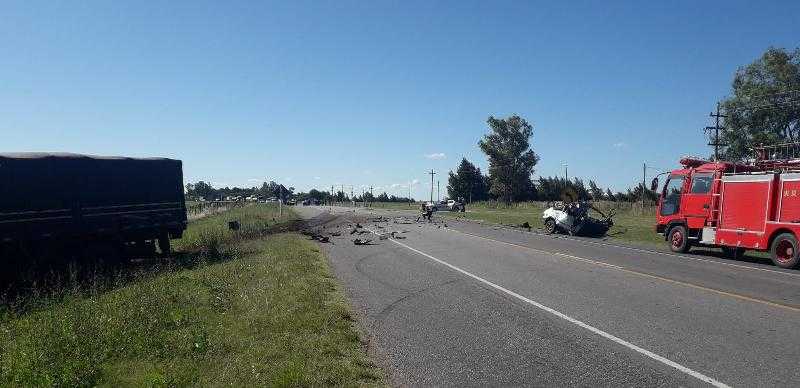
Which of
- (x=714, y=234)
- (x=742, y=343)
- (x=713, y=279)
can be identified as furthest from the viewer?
(x=714, y=234)

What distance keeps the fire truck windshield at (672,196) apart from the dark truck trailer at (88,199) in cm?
1735

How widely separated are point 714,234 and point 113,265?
60.6ft

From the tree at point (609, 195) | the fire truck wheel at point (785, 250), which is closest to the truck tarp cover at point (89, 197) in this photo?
the fire truck wheel at point (785, 250)

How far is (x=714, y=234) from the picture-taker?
2041cm

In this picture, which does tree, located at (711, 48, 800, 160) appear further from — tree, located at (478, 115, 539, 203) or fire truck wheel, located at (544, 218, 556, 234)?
tree, located at (478, 115, 539, 203)

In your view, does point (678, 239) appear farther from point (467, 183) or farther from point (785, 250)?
point (467, 183)

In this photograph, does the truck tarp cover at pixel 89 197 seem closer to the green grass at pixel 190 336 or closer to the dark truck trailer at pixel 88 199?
the dark truck trailer at pixel 88 199

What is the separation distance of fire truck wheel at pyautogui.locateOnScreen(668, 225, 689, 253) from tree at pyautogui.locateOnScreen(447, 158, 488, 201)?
92294 millimetres

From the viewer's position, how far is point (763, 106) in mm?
48812

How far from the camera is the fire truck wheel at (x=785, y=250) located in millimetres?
17016

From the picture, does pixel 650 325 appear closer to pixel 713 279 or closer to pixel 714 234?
pixel 713 279

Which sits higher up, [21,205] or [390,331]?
[21,205]

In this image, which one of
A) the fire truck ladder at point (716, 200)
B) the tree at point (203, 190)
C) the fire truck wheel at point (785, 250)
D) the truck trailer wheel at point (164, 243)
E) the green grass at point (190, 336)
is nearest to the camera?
the green grass at point (190, 336)

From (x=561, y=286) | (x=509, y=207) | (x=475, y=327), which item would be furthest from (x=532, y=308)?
(x=509, y=207)
